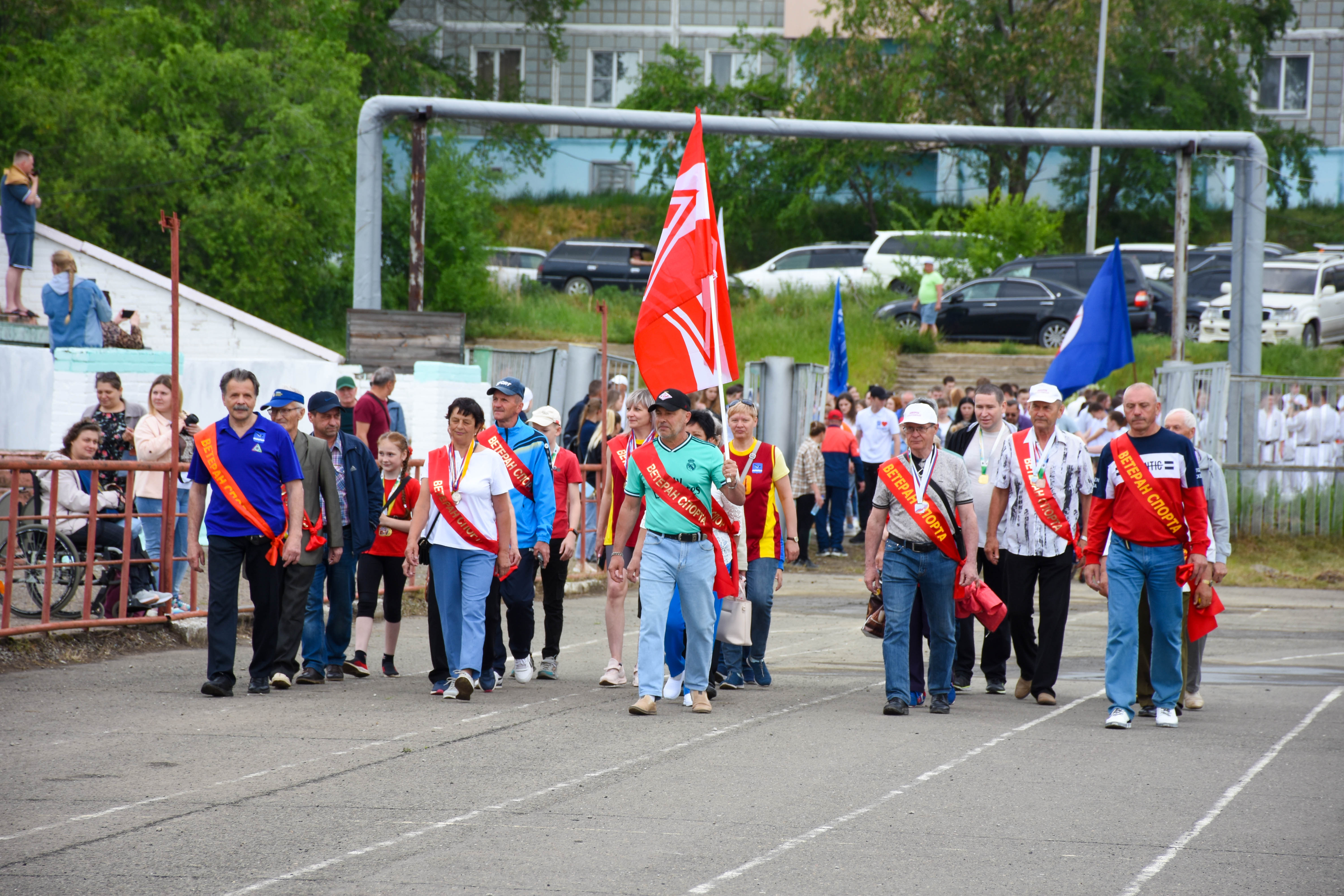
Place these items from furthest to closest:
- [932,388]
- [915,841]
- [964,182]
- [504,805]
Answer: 1. [964,182]
2. [932,388]
3. [504,805]
4. [915,841]

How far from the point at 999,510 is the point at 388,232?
23.6 meters

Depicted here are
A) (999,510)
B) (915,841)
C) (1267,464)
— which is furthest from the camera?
→ (1267,464)

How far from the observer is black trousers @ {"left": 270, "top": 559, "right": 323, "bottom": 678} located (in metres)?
9.41

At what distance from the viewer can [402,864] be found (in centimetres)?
538

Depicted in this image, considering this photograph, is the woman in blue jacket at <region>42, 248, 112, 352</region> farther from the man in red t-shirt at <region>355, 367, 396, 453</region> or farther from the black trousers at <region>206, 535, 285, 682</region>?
the black trousers at <region>206, 535, 285, 682</region>

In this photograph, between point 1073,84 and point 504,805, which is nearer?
point 504,805

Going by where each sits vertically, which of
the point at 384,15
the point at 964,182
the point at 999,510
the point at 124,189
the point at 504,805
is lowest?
the point at 504,805

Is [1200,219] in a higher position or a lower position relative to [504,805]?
higher

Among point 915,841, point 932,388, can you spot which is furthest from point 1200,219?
point 915,841

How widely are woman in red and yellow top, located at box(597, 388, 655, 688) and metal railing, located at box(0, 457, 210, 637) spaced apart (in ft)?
11.0

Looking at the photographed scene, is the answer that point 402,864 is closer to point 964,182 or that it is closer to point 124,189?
point 124,189

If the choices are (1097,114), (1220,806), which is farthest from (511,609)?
(1097,114)

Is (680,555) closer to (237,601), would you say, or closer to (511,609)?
(511,609)

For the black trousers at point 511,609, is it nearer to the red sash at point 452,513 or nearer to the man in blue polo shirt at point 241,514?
the red sash at point 452,513
